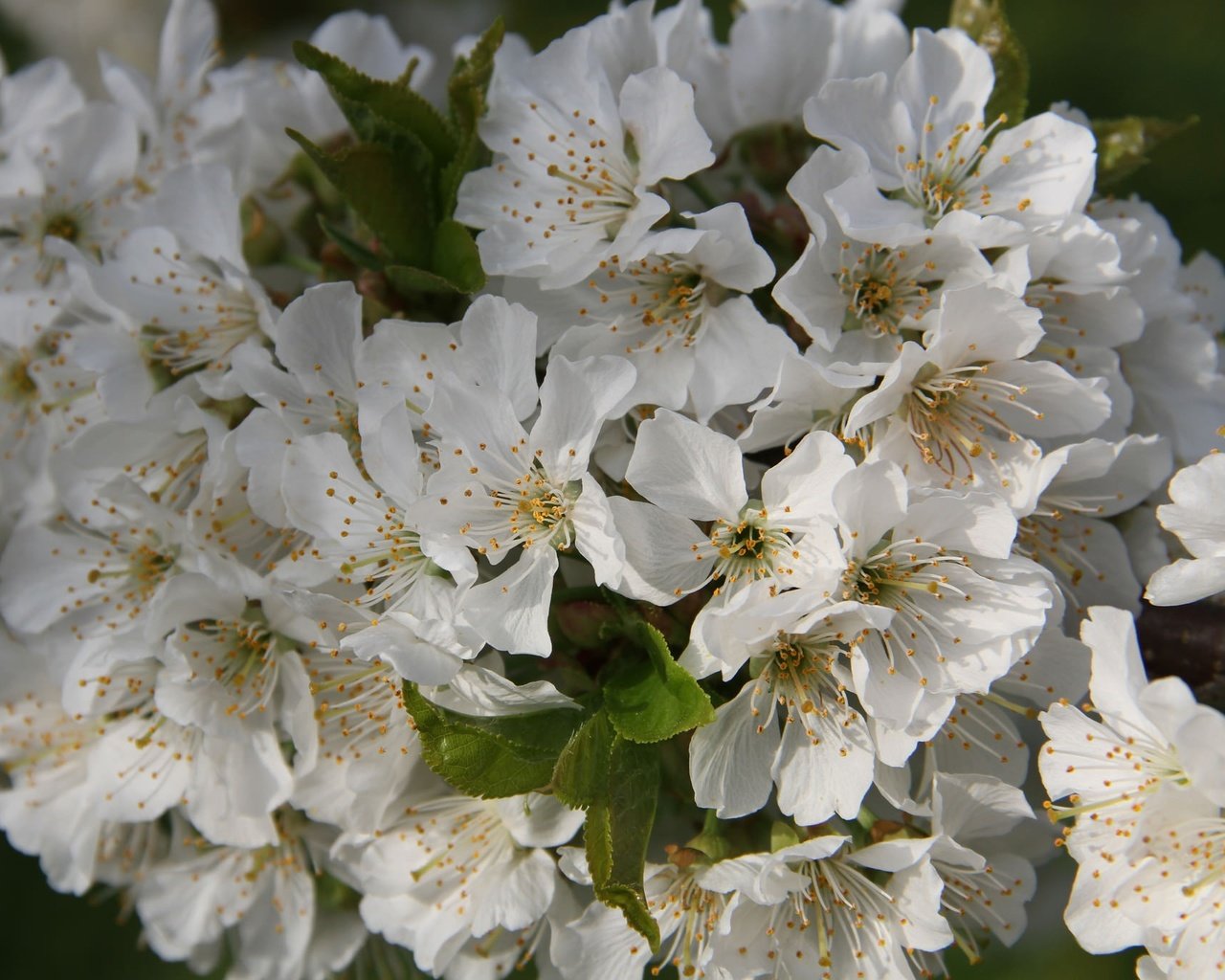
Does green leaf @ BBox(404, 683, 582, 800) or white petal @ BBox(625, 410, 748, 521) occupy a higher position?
white petal @ BBox(625, 410, 748, 521)

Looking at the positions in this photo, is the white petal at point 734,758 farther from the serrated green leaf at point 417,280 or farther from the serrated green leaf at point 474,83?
the serrated green leaf at point 474,83

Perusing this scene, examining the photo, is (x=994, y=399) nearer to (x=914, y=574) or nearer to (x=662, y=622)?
(x=914, y=574)

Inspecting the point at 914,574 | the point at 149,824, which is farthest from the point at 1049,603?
the point at 149,824

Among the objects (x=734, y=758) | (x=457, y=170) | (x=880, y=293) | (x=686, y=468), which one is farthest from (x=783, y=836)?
(x=457, y=170)

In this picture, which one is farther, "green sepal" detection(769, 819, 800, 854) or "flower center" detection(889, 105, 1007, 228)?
"flower center" detection(889, 105, 1007, 228)

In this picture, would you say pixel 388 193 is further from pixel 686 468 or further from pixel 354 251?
pixel 686 468

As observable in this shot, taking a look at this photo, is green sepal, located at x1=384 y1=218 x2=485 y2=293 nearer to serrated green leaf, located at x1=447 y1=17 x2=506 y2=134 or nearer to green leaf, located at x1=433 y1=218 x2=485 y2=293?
green leaf, located at x1=433 y1=218 x2=485 y2=293

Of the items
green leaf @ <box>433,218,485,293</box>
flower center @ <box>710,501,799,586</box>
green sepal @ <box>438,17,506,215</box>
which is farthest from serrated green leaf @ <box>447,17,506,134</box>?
flower center @ <box>710,501,799,586</box>

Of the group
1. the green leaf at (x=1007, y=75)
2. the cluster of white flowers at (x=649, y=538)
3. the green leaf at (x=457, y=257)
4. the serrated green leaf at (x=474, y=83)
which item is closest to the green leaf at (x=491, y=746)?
the cluster of white flowers at (x=649, y=538)
